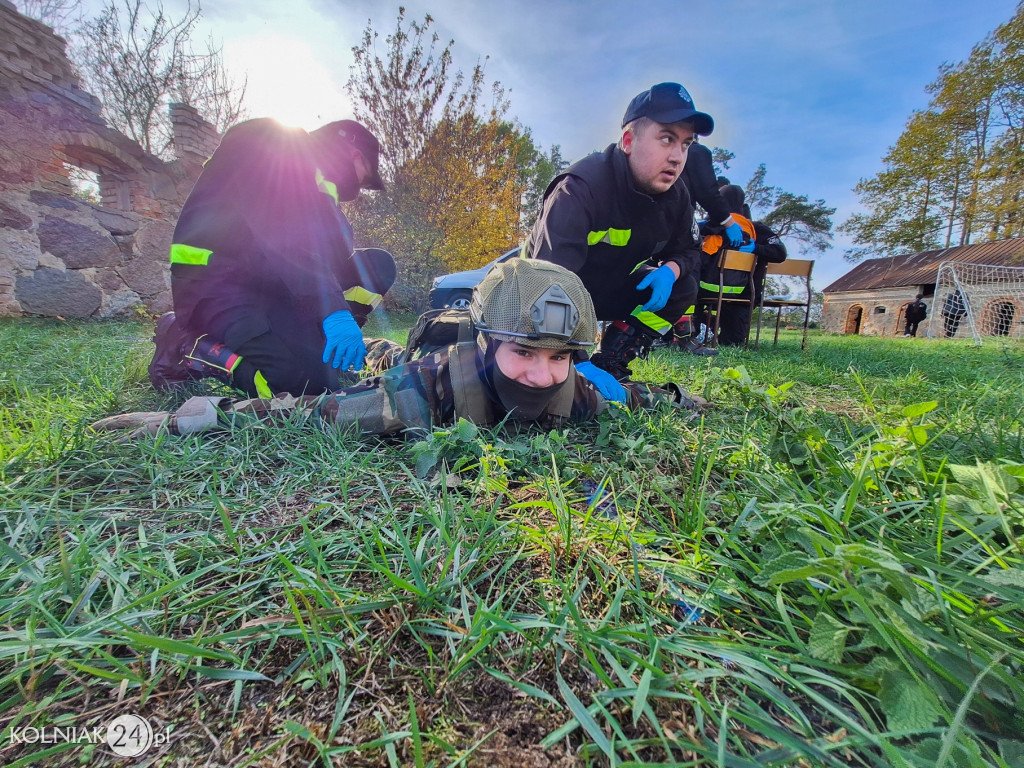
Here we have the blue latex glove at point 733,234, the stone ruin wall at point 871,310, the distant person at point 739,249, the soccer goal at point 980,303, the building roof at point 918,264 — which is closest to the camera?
the blue latex glove at point 733,234

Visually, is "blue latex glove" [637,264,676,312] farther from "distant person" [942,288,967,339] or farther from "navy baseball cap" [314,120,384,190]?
"distant person" [942,288,967,339]

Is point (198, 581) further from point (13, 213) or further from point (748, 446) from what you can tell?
point (13, 213)

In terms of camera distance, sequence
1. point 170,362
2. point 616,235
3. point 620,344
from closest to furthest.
→ point 170,362, point 616,235, point 620,344

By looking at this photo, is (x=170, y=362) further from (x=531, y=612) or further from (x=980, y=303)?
(x=980, y=303)

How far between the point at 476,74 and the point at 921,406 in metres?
14.5

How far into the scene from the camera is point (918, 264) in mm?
17734

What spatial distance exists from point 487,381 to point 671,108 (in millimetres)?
2201

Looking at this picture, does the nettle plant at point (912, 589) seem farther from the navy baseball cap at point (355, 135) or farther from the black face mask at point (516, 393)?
the navy baseball cap at point (355, 135)

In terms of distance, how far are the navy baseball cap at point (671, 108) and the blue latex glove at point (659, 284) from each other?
902mm

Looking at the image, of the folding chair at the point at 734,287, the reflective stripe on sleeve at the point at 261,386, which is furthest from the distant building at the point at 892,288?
the reflective stripe on sleeve at the point at 261,386

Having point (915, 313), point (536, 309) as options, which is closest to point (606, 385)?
point (536, 309)

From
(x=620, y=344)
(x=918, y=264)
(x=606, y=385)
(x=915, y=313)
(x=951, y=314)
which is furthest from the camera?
(x=918, y=264)

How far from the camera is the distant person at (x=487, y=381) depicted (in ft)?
5.01

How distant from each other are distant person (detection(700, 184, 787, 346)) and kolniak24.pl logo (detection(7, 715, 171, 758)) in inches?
235
